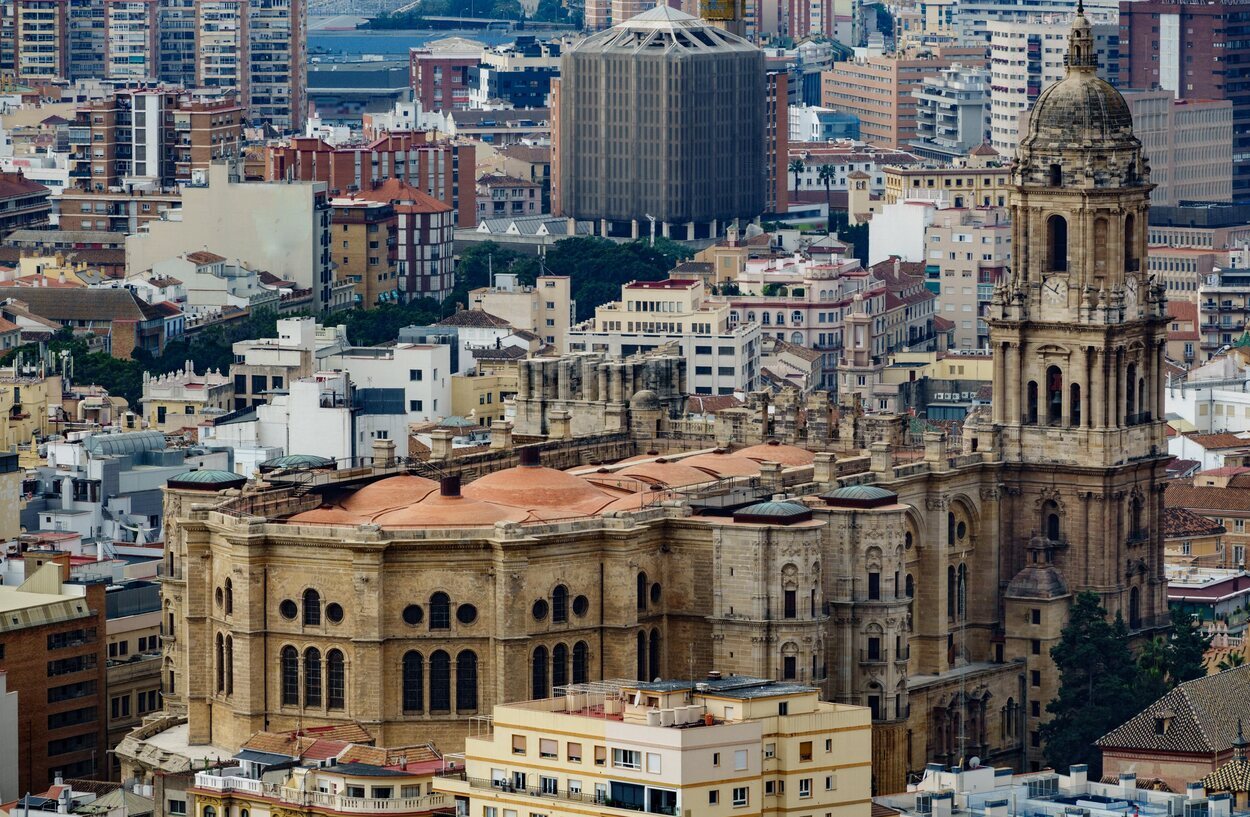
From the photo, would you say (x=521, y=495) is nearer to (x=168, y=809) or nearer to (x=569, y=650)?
(x=569, y=650)

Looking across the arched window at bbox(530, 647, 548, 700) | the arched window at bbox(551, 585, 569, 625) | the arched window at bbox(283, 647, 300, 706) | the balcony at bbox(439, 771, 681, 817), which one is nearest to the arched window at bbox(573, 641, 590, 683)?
the arched window at bbox(551, 585, 569, 625)

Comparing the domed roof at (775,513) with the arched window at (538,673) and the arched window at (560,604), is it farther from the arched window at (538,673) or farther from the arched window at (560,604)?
the arched window at (538,673)

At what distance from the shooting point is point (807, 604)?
19288cm

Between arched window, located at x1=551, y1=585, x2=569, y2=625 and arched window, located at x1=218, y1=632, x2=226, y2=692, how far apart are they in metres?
12.6

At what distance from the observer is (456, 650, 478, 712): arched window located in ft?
622

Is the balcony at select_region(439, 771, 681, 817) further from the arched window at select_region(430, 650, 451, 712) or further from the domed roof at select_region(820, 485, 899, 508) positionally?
the domed roof at select_region(820, 485, 899, 508)

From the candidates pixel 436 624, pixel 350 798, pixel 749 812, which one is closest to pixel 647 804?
pixel 749 812

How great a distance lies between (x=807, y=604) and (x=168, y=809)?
2536 centimetres

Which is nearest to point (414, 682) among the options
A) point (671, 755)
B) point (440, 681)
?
point (440, 681)

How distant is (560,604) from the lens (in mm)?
191000

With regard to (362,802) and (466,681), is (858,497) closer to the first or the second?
(466,681)

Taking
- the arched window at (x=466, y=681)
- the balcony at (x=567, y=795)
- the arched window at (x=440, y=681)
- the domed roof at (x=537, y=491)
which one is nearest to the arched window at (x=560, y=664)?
the arched window at (x=466, y=681)

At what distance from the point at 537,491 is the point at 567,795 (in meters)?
31.2

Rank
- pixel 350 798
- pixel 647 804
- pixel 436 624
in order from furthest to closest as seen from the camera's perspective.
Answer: pixel 436 624
pixel 350 798
pixel 647 804
